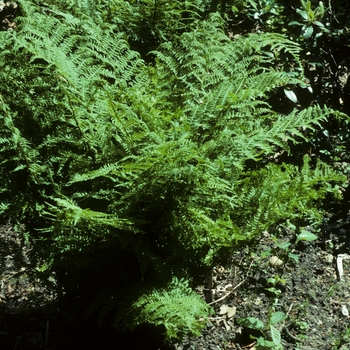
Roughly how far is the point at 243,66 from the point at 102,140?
795 mm

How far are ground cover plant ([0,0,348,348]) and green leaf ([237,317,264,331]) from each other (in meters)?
0.59

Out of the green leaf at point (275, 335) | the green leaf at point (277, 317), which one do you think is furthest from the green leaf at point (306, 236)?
the green leaf at point (275, 335)

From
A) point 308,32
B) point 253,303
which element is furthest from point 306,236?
point 308,32

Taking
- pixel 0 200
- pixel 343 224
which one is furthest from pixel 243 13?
pixel 0 200

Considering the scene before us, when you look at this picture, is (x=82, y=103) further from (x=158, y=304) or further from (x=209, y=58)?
(x=158, y=304)

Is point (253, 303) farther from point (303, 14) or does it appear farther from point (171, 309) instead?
point (303, 14)

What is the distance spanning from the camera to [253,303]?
8.61ft

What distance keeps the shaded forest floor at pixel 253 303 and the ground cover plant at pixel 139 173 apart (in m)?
0.22

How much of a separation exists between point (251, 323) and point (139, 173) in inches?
45.3

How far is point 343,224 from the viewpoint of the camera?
2.98 meters

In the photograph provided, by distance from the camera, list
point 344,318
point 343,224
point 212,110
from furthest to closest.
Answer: point 343,224, point 344,318, point 212,110

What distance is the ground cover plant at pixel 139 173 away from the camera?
5.65 feet

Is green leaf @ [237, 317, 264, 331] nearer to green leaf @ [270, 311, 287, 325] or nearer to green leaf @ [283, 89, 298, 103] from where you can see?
green leaf @ [270, 311, 287, 325]

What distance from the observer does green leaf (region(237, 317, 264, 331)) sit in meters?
2.42
